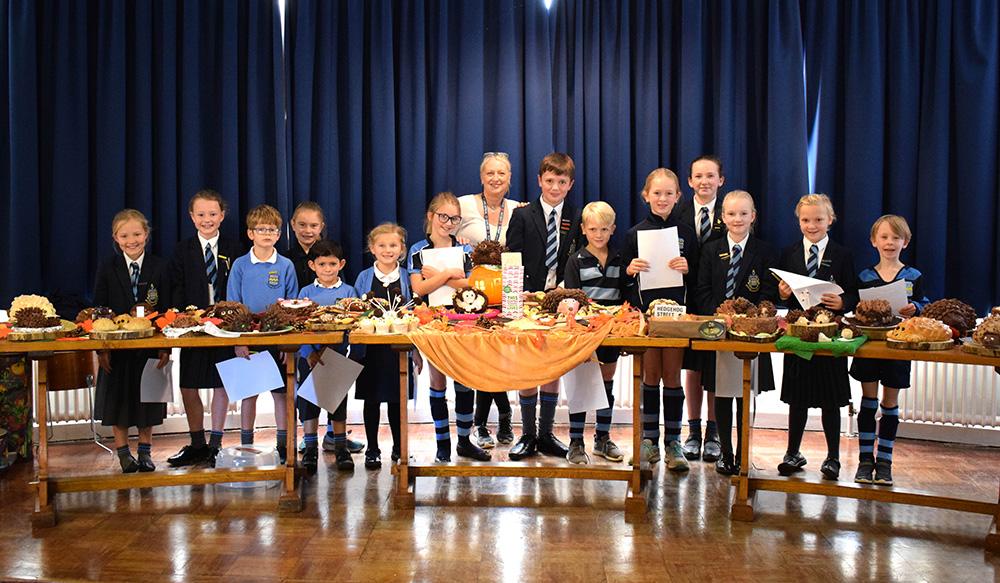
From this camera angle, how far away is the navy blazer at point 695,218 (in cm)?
408

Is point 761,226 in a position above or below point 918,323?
above

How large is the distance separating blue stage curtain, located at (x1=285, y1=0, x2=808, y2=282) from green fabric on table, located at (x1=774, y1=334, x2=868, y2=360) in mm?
1682

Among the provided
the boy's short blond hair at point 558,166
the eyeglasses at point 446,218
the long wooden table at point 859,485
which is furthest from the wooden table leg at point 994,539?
the eyeglasses at point 446,218

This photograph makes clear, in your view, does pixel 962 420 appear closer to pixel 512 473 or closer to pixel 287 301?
pixel 512 473

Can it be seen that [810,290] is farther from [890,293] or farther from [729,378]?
[729,378]

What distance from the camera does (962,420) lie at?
4.57 metres

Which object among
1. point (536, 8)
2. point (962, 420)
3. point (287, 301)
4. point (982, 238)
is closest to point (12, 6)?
point (287, 301)

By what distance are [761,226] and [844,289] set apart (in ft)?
2.92

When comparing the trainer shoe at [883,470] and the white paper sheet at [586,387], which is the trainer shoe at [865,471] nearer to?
the trainer shoe at [883,470]

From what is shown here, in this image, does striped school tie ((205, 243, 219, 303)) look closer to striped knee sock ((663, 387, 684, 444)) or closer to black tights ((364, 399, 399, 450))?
black tights ((364, 399, 399, 450))

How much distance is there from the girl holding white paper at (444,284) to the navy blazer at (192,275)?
1031 millimetres

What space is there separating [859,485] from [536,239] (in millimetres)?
1890

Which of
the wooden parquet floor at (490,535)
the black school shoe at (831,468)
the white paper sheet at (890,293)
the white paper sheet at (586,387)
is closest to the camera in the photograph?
the wooden parquet floor at (490,535)

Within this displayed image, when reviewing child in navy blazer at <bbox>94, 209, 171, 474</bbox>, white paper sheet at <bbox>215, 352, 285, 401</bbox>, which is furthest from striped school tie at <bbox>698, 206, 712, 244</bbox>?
child in navy blazer at <bbox>94, 209, 171, 474</bbox>
